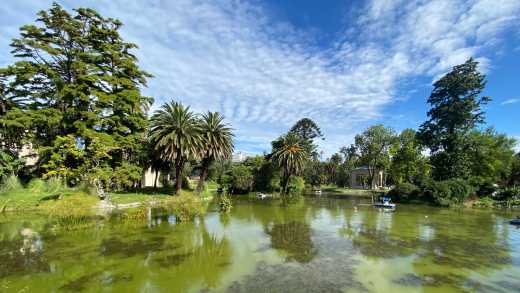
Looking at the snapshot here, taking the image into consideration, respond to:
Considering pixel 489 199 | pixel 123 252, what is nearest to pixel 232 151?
pixel 123 252

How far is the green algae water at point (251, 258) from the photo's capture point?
29.5 feet

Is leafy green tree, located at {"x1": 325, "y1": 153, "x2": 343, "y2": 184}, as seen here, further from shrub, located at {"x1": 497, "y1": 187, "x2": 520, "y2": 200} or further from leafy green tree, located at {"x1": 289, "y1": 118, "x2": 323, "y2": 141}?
shrub, located at {"x1": 497, "y1": 187, "x2": 520, "y2": 200}

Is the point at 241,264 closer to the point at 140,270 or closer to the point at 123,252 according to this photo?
the point at 140,270

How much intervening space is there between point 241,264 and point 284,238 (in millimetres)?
5388

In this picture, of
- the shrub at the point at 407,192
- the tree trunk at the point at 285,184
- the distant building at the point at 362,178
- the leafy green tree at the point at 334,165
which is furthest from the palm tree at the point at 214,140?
the leafy green tree at the point at 334,165

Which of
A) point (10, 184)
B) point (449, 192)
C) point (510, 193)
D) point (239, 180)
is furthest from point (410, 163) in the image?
point (10, 184)

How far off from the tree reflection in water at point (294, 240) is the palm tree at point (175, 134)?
A: 703 inches

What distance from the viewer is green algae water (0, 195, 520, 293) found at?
29.5ft

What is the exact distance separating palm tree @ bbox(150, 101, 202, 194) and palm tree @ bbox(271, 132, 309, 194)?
18296 mm

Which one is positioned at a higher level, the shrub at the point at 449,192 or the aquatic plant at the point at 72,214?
the shrub at the point at 449,192

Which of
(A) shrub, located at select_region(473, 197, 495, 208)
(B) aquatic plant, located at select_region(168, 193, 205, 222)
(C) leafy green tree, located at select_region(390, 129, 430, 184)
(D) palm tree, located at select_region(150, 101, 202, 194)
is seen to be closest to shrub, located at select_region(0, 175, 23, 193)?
(D) palm tree, located at select_region(150, 101, 202, 194)

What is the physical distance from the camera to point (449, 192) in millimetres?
37250

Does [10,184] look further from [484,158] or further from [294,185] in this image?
[484,158]

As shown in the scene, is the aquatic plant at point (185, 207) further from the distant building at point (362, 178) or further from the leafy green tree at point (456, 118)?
the distant building at point (362, 178)
